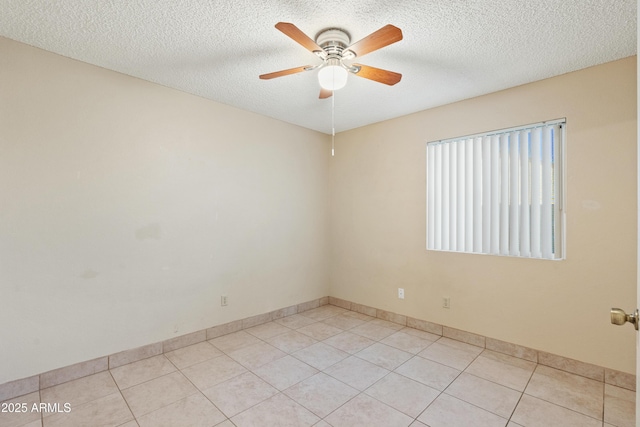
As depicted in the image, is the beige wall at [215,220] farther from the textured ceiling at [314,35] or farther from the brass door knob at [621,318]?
the brass door knob at [621,318]

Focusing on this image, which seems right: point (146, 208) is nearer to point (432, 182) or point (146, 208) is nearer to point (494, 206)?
point (432, 182)

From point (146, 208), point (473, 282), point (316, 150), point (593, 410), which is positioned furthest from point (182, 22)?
point (593, 410)

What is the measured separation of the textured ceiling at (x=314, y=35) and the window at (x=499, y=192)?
1.76 ft

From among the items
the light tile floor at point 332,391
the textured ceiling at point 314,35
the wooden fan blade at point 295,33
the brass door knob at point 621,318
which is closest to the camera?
the brass door knob at point 621,318

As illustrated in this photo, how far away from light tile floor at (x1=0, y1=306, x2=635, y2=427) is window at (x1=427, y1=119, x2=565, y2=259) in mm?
1040

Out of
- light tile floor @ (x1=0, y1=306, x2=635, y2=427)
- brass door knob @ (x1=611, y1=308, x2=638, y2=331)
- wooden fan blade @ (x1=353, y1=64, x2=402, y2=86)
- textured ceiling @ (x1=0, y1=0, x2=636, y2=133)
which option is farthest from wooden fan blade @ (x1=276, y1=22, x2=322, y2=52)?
Result: light tile floor @ (x1=0, y1=306, x2=635, y2=427)

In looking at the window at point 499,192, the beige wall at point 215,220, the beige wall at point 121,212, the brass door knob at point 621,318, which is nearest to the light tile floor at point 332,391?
the beige wall at point 215,220

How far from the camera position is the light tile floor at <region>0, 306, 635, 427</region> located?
188 centimetres

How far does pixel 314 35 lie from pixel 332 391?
251 cm

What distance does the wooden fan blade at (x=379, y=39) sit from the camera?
59.3 inches

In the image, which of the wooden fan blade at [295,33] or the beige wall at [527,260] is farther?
the beige wall at [527,260]

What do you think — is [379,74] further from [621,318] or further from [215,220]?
[215,220]

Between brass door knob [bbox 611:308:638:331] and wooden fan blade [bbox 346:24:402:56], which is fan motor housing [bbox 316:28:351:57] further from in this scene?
brass door knob [bbox 611:308:638:331]

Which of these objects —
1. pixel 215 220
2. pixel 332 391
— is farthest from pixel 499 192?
pixel 215 220
